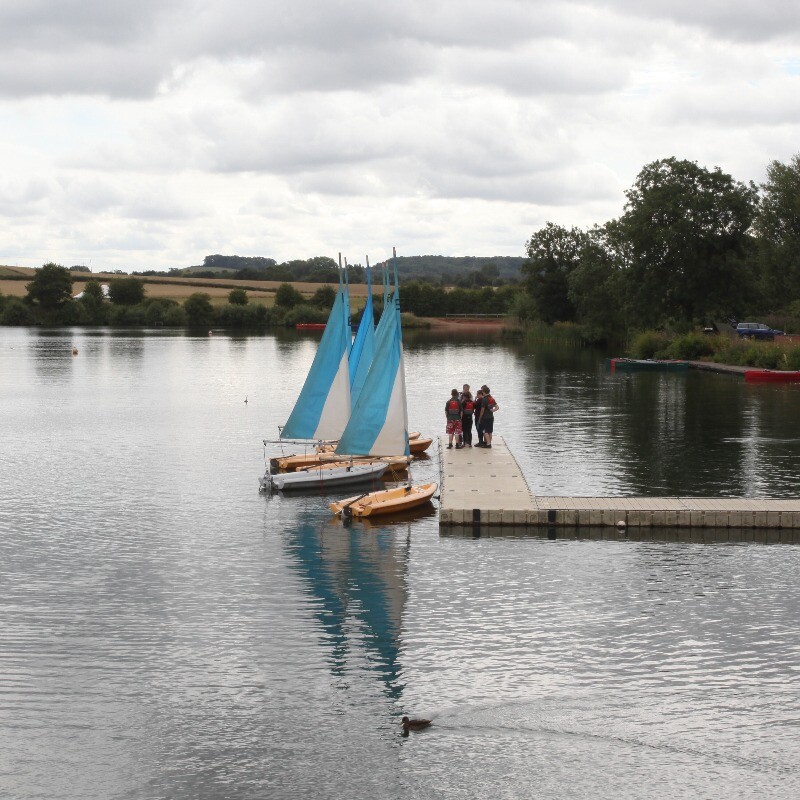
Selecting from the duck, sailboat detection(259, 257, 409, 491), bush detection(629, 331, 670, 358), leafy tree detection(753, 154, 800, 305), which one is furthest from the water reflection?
leafy tree detection(753, 154, 800, 305)

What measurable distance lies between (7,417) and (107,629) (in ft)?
125

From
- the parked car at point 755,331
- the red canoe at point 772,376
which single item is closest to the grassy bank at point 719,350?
the red canoe at point 772,376

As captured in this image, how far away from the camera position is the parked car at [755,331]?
331 ft

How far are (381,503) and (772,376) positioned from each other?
4646 centimetres

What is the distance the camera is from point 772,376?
69.6 meters

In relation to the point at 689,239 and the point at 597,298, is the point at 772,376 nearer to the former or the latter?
the point at 689,239

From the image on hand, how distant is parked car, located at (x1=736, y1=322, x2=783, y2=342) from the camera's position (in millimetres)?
100812

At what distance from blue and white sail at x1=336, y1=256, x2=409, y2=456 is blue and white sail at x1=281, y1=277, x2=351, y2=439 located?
258 centimetres

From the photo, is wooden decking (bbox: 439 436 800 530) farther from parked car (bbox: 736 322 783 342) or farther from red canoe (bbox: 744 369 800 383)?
parked car (bbox: 736 322 783 342)

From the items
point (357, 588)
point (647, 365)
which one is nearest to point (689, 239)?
point (647, 365)

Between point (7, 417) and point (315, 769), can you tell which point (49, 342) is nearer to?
point (7, 417)

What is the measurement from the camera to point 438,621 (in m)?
20.6

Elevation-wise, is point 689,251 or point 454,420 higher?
point 689,251

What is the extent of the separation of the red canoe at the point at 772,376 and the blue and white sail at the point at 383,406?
139 feet
